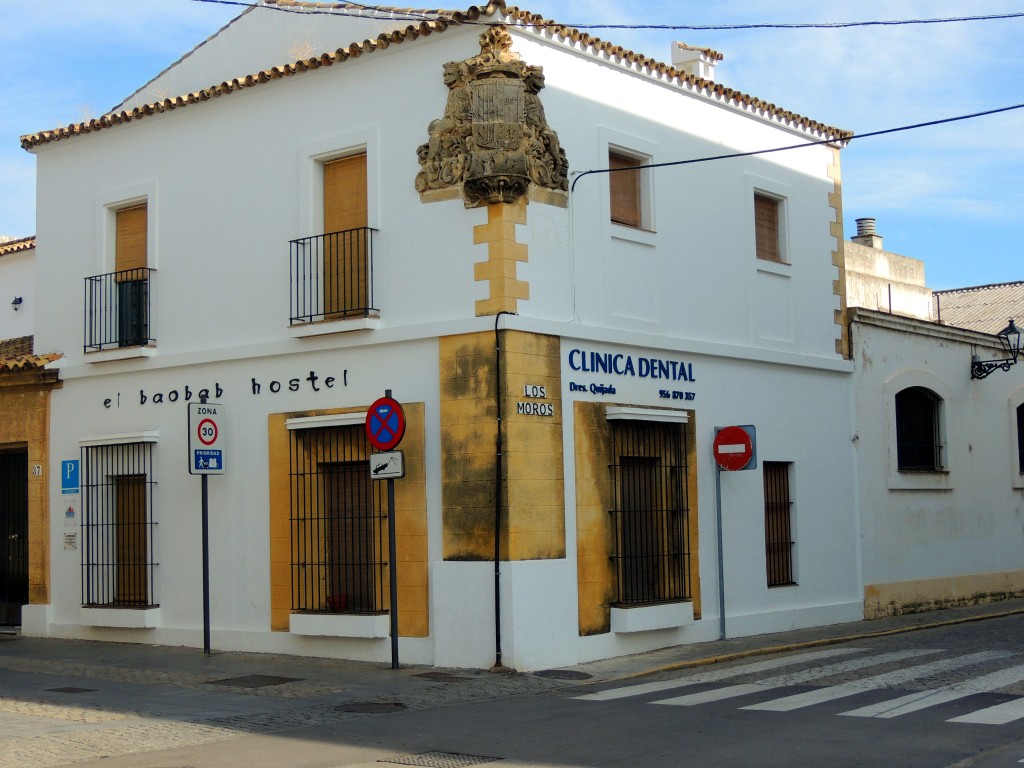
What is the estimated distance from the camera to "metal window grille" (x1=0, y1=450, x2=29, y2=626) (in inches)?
718

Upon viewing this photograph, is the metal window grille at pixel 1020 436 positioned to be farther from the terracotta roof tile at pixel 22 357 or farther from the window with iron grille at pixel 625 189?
the terracotta roof tile at pixel 22 357

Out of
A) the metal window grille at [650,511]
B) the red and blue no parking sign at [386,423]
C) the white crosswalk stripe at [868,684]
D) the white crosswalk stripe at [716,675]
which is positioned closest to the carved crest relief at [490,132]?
the red and blue no parking sign at [386,423]

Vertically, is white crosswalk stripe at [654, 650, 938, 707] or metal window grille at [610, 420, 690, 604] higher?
metal window grille at [610, 420, 690, 604]

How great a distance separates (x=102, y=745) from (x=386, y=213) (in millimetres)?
6909

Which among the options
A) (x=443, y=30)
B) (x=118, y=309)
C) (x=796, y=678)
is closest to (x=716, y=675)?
(x=796, y=678)

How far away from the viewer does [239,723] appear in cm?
1048

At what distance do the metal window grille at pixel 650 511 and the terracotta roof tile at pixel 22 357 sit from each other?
7.96m

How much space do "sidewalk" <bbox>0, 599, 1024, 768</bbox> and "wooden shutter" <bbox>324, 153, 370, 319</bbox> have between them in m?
4.02

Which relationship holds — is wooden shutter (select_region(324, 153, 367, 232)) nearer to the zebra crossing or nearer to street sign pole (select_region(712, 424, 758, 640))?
street sign pole (select_region(712, 424, 758, 640))

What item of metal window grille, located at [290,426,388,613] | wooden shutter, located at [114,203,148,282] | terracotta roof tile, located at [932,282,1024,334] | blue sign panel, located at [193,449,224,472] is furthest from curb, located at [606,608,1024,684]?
terracotta roof tile, located at [932,282,1024,334]

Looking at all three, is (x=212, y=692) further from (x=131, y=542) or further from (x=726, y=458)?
(x=726, y=458)

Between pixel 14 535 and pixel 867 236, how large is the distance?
2165 cm

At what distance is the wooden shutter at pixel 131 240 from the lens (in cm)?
1708

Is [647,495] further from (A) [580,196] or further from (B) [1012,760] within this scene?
(B) [1012,760]
